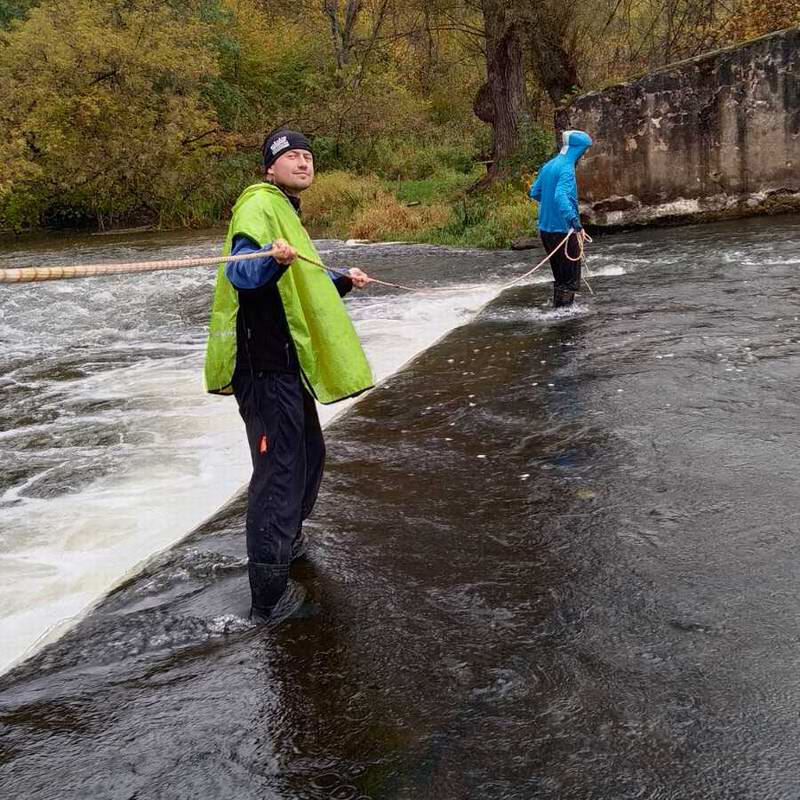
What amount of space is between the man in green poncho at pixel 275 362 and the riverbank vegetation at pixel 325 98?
14.2 m

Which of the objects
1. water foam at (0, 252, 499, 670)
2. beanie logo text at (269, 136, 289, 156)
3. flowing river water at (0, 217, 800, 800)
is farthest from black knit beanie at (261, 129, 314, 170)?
water foam at (0, 252, 499, 670)

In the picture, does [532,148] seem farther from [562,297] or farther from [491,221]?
[562,297]

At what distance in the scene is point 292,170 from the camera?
12.5 ft

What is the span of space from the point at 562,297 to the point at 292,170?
6687mm

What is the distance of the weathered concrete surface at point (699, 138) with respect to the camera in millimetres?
14969

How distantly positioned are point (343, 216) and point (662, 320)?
17621 millimetres

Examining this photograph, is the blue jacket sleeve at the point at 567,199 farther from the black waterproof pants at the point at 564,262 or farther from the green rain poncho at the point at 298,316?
the green rain poncho at the point at 298,316

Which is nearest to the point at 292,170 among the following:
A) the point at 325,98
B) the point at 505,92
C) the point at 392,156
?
the point at 505,92

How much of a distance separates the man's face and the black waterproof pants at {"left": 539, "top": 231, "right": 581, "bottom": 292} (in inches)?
250

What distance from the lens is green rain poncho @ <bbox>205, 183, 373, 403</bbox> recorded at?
11.9ft

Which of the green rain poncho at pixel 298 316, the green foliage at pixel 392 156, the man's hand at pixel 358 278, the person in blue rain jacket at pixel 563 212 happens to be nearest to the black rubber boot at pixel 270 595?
the green rain poncho at pixel 298 316

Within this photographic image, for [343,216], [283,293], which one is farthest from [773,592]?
[343,216]

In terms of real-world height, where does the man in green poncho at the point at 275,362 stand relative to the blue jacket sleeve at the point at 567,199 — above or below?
below

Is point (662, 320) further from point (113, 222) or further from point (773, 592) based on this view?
point (113, 222)
